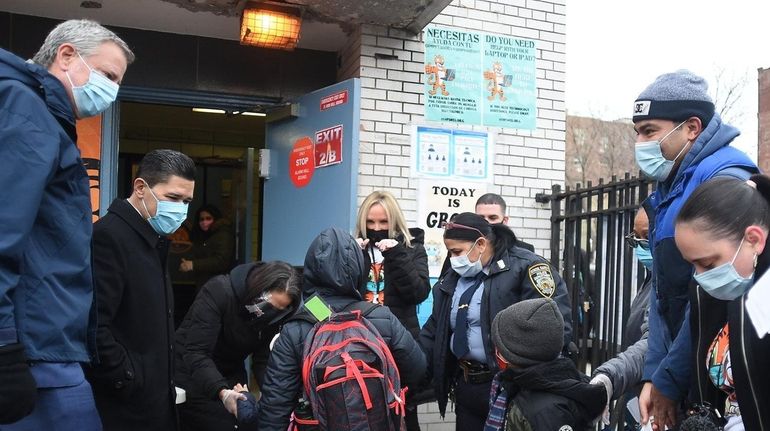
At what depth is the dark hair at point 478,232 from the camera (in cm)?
455

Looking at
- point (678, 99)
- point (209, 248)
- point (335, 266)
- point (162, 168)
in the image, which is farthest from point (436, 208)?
point (678, 99)

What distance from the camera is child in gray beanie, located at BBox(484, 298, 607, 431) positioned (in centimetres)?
327

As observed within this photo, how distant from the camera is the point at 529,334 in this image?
136 inches

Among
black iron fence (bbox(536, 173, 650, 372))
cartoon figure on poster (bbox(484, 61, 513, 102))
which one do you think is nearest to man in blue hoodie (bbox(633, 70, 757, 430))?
black iron fence (bbox(536, 173, 650, 372))

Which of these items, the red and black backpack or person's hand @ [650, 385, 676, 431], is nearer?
person's hand @ [650, 385, 676, 431]

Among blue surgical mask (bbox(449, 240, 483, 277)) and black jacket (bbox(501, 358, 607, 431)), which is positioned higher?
blue surgical mask (bbox(449, 240, 483, 277))

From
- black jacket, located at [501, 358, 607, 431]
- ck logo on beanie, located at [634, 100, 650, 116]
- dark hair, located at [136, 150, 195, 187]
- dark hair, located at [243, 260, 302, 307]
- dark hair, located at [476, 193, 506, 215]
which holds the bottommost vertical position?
black jacket, located at [501, 358, 607, 431]

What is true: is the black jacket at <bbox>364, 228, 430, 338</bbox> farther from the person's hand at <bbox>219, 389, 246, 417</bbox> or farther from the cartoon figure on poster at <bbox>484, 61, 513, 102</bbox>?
the cartoon figure on poster at <bbox>484, 61, 513, 102</bbox>

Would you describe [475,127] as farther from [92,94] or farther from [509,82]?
[92,94]

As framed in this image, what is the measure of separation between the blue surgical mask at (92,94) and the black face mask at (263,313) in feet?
5.39

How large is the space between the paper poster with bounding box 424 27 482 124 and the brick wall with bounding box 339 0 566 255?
0.25ft

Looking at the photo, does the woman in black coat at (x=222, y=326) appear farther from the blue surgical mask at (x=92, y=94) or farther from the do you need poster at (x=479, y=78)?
the do you need poster at (x=479, y=78)

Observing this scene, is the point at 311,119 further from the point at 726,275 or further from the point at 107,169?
the point at 726,275

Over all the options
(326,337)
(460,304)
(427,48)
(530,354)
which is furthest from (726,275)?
(427,48)
